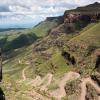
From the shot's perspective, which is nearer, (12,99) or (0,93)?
(0,93)

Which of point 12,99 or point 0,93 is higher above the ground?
point 0,93
